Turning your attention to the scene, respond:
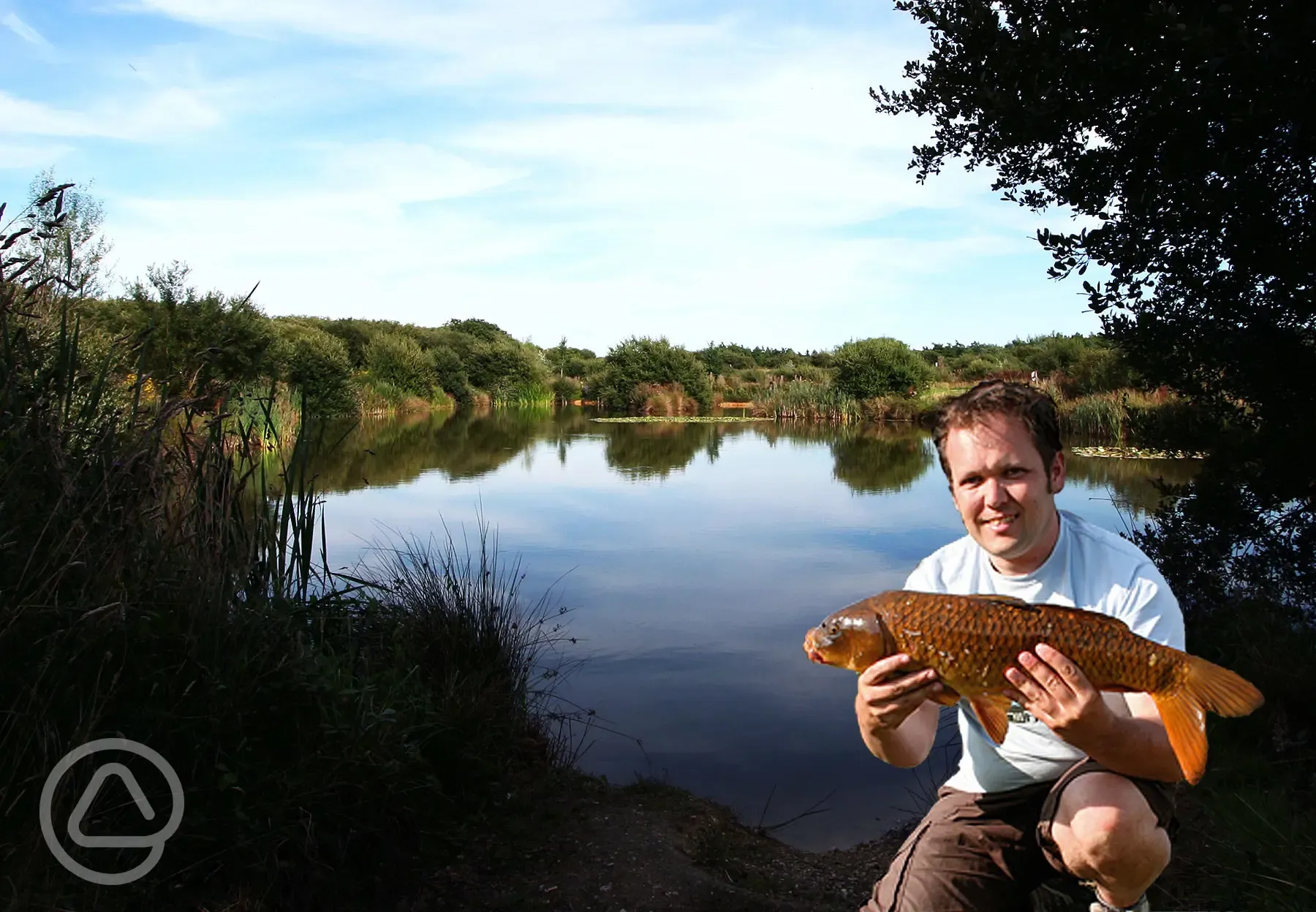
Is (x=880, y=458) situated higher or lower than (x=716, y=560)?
higher

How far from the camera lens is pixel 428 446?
21.6m

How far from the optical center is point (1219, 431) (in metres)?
4.47

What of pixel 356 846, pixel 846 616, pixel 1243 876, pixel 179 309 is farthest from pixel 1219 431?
pixel 179 309

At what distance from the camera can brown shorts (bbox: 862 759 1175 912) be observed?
7.32ft

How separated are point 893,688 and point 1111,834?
0.55m

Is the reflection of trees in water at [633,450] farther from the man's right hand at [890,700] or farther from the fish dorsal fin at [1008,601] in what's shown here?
the fish dorsal fin at [1008,601]

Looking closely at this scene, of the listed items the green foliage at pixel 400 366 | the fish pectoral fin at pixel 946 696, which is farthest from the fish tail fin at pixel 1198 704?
the green foliage at pixel 400 366

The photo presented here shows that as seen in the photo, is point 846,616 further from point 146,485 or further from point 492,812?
point 146,485

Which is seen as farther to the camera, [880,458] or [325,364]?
[325,364]

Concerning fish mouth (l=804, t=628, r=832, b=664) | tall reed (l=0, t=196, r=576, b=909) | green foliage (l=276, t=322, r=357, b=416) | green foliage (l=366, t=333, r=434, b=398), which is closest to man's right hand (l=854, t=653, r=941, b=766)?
fish mouth (l=804, t=628, r=832, b=664)

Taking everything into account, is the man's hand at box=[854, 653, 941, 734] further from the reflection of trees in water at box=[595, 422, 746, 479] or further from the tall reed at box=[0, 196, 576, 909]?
the reflection of trees in water at box=[595, 422, 746, 479]

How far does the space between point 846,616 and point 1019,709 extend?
0.61 meters

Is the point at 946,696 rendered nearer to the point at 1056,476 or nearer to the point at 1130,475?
the point at 1056,476

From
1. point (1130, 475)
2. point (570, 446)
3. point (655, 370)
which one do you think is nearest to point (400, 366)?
point (655, 370)
